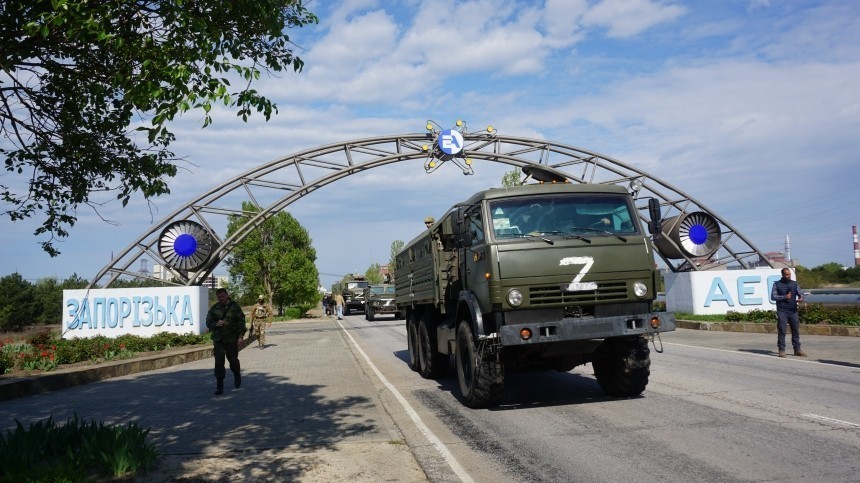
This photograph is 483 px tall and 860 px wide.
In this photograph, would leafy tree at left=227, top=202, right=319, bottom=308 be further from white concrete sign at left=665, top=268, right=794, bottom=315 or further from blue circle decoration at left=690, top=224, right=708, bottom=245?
white concrete sign at left=665, top=268, right=794, bottom=315

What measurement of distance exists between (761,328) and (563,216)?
1477cm

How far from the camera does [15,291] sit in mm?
47656

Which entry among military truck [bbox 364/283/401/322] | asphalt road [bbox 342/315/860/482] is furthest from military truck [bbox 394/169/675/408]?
military truck [bbox 364/283/401/322]

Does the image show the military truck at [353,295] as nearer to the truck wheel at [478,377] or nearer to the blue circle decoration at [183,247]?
the blue circle decoration at [183,247]

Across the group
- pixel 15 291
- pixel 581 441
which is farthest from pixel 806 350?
pixel 15 291

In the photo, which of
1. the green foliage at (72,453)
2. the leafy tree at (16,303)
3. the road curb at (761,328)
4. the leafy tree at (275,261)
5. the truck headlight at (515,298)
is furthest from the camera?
the leafy tree at (275,261)

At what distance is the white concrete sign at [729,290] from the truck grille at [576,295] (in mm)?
19193

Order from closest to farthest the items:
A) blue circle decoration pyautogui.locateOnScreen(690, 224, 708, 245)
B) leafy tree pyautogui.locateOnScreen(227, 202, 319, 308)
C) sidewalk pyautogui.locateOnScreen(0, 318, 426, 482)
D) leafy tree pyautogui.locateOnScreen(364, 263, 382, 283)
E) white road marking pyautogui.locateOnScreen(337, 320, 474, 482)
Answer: white road marking pyautogui.locateOnScreen(337, 320, 474, 482), sidewalk pyautogui.locateOnScreen(0, 318, 426, 482), blue circle decoration pyautogui.locateOnScreen(690, 224, 708, 245), leafy tree pyautogui.locateOnScreen(227, 202, 319, 308), leafy tree pyautogui.locateOnScreen(364, 263, 382, 283)

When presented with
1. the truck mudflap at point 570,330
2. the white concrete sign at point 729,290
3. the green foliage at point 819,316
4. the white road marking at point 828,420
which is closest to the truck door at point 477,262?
the truck mudflap at point 570,330

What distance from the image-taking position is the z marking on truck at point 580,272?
8.01 meters

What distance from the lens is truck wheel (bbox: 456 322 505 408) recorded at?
8.29 m

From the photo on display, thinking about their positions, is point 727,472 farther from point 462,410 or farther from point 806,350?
point 806,350

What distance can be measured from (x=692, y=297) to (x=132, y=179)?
22.4m

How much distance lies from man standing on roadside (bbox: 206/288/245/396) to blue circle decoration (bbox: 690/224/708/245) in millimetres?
20592
